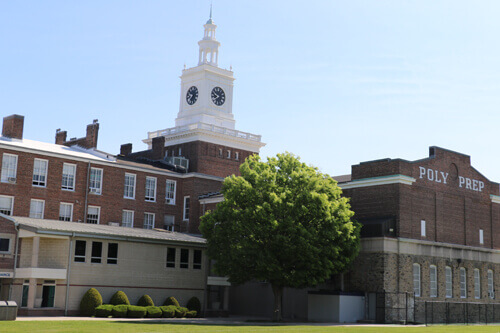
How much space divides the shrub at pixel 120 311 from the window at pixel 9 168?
57.8 feet

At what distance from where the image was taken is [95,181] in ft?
195

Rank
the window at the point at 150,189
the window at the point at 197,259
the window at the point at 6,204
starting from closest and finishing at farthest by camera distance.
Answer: the window at the point at 197,259
the window at the point at 6,204
the window at the point at 150,189

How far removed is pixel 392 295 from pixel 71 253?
23.4m

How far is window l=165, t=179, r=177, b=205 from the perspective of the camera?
65125 millimetres

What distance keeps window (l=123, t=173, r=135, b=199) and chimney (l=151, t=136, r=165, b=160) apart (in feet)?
33.0

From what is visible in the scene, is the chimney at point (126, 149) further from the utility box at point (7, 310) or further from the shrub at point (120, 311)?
the utility box at point (7, 310)

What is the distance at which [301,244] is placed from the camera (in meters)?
43.1

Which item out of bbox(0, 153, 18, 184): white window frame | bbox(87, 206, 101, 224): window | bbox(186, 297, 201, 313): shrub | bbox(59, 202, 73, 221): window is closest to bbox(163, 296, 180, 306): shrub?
bbox(186, 297, 201, 313): shrub

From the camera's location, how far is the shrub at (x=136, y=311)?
44.0 metres

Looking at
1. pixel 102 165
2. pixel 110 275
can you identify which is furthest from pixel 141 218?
pixel 110 275

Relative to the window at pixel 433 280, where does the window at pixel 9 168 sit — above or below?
above

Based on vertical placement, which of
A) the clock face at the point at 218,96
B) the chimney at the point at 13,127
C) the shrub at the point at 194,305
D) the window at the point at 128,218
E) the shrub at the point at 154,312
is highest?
the clock face at the point at 218,96

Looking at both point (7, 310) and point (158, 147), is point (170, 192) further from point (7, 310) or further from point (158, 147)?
point (7, 310)

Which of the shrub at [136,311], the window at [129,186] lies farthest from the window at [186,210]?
the shrub at [136,311]
